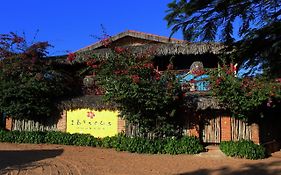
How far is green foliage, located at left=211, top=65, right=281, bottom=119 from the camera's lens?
46.0ft

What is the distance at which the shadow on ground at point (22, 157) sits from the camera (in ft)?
38.3

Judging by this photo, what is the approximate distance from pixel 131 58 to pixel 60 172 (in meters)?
6.10

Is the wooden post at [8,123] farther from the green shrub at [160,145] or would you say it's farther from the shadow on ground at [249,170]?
the shadow on ground at [249,170]

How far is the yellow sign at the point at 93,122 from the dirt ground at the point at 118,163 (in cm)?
219

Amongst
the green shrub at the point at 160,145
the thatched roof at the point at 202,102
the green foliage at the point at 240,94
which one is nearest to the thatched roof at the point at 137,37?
the thatched roof at the point at 202,102

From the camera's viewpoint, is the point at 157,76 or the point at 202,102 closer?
the point at 157,76

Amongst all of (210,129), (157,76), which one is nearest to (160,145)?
(210,129)

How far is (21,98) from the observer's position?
1841 cm

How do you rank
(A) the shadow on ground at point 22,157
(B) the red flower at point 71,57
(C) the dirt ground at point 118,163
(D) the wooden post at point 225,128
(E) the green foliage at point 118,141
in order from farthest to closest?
(B) the red flower at point 71,57 < (D) the wooden post at point 225,128 < (E) the green foliage at point 118,141 < (A) the shadow on ground at point 22,157 < (C) the dirt ground at point 118,163

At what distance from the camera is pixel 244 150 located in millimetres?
14297

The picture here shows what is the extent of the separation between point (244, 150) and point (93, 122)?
7023mm

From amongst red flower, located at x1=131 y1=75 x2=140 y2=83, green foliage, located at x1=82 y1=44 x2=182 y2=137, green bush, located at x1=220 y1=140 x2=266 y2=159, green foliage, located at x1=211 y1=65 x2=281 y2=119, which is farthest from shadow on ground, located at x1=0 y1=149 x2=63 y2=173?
green foliage, located at x1=211 y1=65 x2=281 y2=119

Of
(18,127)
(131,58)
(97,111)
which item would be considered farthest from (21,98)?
(131,58)

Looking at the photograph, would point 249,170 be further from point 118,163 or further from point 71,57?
point 71,57
